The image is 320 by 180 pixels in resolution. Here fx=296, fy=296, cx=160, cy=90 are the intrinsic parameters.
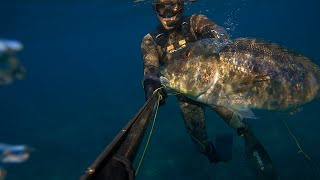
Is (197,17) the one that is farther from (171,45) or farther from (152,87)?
(152,87)

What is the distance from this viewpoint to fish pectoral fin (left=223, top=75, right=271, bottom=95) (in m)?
4.10

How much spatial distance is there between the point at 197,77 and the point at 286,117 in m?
10.5

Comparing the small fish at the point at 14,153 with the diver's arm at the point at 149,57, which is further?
the diver's arm at the point at 149,57

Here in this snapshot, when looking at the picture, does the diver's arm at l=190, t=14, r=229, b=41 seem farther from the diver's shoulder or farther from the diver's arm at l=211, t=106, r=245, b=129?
the diver's arm at l=211, t=106, r=245, b=129

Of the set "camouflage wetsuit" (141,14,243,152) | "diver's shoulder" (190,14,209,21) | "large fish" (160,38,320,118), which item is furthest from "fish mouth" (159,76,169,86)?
→ "diver's shoulder" (190,14,209,21)

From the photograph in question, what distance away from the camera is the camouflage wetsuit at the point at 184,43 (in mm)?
5713

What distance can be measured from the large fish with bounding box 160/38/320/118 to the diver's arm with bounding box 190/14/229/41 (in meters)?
→ 0.73

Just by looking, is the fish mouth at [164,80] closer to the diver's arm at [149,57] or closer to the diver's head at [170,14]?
the diver's arm at [149,57]

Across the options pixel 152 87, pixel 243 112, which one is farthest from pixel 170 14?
pixel 243 112

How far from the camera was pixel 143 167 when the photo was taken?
1070 centimetres

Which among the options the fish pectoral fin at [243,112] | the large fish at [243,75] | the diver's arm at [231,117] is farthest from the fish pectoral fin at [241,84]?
the diver's arm at [231,117]

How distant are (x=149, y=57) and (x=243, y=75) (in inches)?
74.3

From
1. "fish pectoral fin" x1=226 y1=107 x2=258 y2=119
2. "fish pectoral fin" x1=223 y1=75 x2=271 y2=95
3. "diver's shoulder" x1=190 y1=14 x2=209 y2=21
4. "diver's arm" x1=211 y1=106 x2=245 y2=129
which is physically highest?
"diver's shoulder" x1=190 y1=14 x2=209 y2=21

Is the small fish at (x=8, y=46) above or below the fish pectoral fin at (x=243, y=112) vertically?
above
